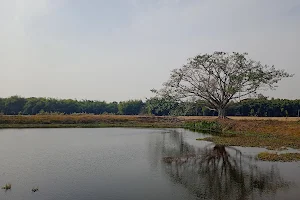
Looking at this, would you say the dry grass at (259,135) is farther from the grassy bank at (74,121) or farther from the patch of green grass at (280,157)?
the grassy bank at (74,121)

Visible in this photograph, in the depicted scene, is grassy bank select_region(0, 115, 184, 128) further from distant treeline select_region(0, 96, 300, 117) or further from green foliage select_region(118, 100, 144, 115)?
green foliage select_region(118, 100, 144, 115)

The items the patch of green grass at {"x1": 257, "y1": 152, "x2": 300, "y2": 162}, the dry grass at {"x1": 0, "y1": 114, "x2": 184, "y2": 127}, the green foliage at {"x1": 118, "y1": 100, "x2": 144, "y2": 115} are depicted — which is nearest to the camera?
the patch of green grass at {"x1": 257, "y1": 152, "x2": 300, "y2": 162}

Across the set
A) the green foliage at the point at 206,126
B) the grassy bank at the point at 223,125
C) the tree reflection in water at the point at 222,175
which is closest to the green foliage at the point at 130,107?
the grassy bank at the point at 223,125

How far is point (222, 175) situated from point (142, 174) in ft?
14.1

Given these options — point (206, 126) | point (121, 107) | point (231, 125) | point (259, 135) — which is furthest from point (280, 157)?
point (121, 107)

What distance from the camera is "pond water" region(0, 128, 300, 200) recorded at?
444 inches

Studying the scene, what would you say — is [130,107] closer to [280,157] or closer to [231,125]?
[231,125]

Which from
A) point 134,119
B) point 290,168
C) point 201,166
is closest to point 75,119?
point 134,119

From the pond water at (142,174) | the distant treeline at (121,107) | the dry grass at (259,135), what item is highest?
the distant treeline at (121,107)

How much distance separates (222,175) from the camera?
14.3 metres

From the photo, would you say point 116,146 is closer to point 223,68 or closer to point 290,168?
point 290,168

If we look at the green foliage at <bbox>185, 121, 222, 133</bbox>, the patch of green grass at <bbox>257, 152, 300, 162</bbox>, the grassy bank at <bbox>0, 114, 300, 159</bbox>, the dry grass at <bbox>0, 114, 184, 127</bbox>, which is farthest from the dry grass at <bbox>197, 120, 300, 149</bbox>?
the dry grass at <bbox>0, 114, 184, 127</bbox>

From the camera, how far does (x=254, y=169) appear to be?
15.6 metres

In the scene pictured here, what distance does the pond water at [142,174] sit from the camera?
444 inches
